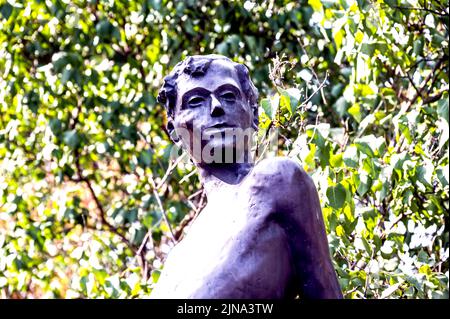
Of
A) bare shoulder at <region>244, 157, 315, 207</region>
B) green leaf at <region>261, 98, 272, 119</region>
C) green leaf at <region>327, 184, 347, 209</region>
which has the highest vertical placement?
green leaf at <region>261, 98, 272, 119</region>

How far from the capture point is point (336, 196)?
18.7 ft

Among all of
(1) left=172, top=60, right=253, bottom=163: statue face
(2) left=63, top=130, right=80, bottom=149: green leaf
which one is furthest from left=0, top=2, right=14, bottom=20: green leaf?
(1) left=172, top=60, right=253, bottom=163: statue face

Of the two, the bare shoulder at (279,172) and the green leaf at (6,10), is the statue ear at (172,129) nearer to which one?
the bare shoulder at (279,172)

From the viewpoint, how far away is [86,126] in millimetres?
8508

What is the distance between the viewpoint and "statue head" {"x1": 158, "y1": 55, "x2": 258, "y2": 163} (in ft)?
12.3

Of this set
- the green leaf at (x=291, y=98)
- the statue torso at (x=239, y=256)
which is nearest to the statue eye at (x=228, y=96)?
the statue torso at (x=239, y=256)

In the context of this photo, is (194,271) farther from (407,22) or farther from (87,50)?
(87,50)

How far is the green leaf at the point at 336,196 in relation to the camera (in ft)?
18.7

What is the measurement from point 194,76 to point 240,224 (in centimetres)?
58

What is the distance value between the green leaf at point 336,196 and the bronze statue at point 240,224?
1920 millimetres

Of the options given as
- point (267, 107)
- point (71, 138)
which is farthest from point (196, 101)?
point (71, 138)

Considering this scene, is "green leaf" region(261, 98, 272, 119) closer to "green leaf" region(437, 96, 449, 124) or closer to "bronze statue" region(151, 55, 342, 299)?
"green leaf" region(437, 96, 449, 124)

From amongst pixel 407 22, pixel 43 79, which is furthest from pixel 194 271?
pixel 43 79

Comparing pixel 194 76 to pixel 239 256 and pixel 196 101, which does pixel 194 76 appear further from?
pixel 239 256
